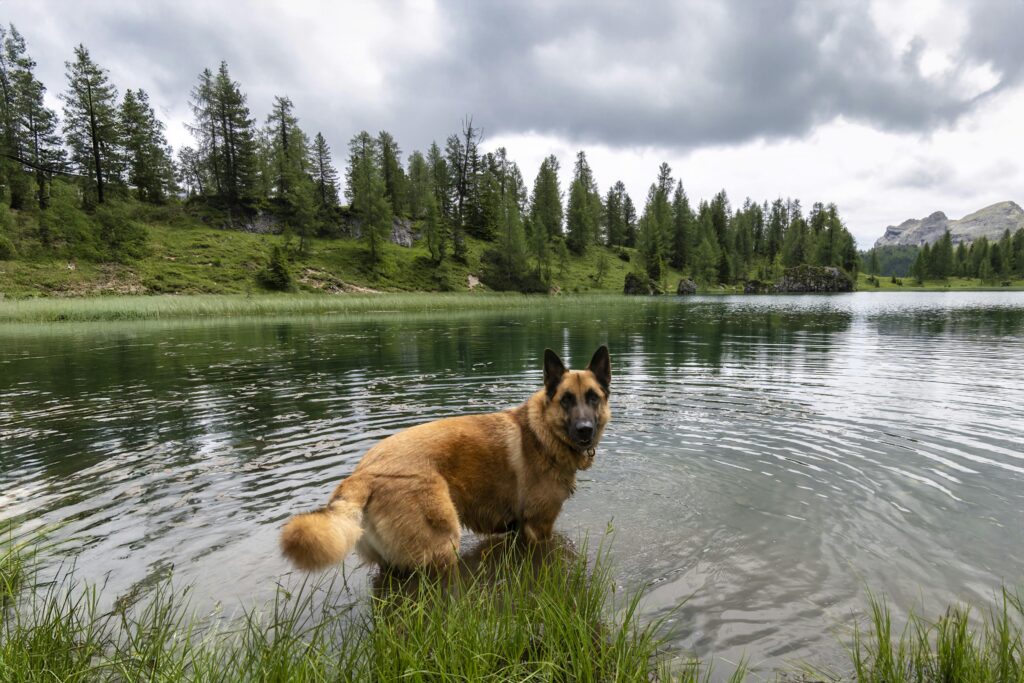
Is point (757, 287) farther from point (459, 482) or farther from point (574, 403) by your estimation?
point (459, 482)

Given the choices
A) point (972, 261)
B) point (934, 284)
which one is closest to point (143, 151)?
point (934, 284)

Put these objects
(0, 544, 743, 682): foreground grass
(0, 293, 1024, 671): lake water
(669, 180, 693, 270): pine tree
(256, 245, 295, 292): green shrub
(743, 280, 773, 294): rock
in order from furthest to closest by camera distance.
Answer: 1. (669, 180, 693, 270): pine tree
2. (743, 280, 773, 294): rock
3. (256, 245, 295, 292): green shrub
4. (0, 293, 1024, 671): lake water
5. (0, 544, 743, 682): foreground grass

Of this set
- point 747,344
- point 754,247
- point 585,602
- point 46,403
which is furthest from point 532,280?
point 754,247

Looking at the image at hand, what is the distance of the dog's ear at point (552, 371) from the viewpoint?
16.2ft

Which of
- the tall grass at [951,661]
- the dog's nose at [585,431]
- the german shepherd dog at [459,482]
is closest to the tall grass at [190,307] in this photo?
the german shepherd dog at [459,482]

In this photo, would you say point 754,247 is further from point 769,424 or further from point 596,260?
point 769,424

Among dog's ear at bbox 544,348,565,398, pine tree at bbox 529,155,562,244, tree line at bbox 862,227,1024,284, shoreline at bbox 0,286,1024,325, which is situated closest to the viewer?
dog's ear at bbox 544,348,565,398

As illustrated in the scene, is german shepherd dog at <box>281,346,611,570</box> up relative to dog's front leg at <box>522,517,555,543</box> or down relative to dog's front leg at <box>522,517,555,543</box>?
up

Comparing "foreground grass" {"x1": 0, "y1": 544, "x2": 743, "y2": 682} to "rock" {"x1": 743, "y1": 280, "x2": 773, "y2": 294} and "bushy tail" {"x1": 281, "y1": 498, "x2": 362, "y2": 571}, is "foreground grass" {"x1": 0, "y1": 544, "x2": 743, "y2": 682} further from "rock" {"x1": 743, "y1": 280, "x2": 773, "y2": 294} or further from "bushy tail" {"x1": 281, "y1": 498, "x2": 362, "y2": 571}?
"rock" {"x1": 743, "y1": 280, "x2": 773, "y2": 294}

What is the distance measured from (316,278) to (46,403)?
63.2m

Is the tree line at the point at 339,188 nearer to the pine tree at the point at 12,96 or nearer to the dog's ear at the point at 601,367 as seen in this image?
the pine tree at the point at 12,96

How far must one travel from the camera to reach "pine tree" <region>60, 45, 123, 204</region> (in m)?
71.9

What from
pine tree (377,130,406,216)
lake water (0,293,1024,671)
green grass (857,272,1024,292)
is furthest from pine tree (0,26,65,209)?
green grass (857,272,1024,292)

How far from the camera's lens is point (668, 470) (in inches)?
281
